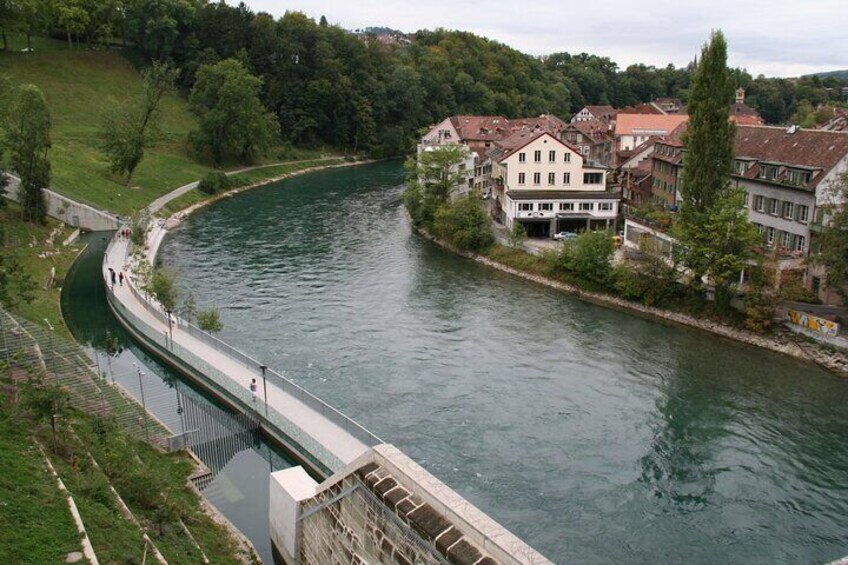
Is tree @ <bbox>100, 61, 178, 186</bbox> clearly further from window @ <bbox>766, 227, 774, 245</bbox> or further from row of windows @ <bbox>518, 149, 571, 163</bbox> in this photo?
window @ <bbox>766, 227, 774, 245</bbox>

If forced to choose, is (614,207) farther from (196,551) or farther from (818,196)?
(196,551)

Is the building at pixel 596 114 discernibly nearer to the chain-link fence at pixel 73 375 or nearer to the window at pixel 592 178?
the window at pixel 592 178

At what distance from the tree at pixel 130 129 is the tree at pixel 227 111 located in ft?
41.8

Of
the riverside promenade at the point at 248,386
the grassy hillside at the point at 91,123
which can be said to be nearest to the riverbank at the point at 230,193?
the grassy hillside at the point at 91,123

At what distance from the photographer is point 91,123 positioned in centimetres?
8062

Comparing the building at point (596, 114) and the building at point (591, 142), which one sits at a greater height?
the building at point (596, 114)

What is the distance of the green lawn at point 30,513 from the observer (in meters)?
13.3

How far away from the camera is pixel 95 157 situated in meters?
69.4

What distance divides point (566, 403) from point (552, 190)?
29.5 meters

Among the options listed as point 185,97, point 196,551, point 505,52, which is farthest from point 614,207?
point 505,52

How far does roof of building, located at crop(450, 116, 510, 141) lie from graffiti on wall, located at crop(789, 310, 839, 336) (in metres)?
45.4

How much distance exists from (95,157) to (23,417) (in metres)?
57.0

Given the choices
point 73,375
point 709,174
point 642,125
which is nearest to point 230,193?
point 642,125

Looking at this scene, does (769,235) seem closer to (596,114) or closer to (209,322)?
(209,322)
